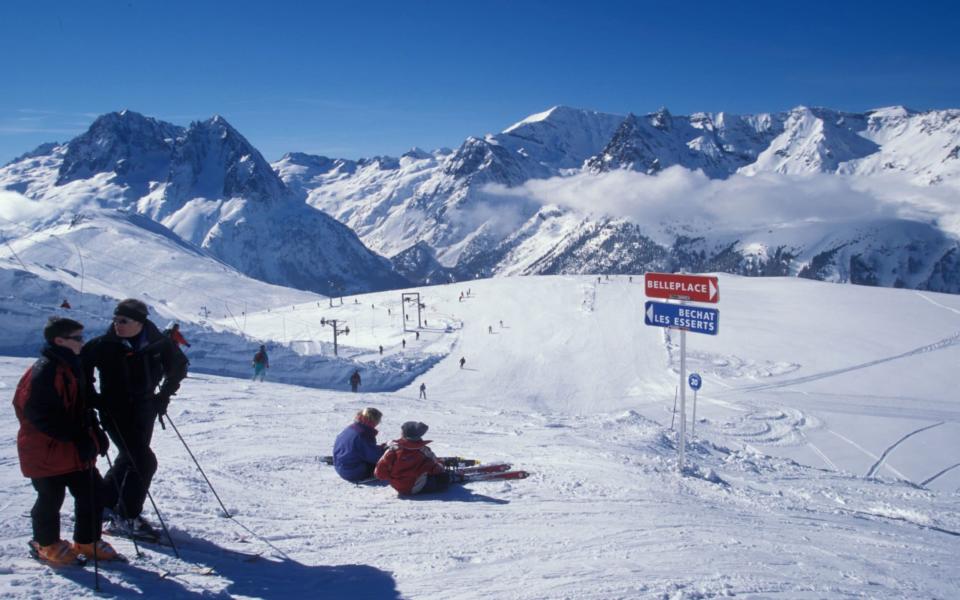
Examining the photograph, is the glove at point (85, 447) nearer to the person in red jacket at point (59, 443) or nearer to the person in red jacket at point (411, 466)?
the person in red jacket at point (59, 443)

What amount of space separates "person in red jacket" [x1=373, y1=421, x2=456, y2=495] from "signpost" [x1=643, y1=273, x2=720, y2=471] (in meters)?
5.19

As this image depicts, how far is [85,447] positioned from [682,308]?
9.97 metres

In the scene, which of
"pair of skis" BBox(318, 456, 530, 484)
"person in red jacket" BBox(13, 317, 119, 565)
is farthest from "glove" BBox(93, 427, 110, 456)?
"pair of skis" BBox(318, 456, 530, 484)

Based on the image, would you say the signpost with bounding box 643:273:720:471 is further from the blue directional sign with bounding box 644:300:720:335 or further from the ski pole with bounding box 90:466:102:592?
the ski pole with bounding box 90:466:102:592

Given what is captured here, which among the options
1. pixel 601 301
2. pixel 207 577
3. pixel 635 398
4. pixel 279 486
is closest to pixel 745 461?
pixel 279 486

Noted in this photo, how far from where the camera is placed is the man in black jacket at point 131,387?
5289 mm

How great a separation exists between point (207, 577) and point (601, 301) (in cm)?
6883

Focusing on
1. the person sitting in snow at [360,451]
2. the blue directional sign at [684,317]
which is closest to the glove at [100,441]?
the person sitting in snow at [360,451]

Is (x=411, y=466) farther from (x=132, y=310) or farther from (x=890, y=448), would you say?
(x=890, y=448)

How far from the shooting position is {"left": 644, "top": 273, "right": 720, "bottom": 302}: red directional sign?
11.5 meters

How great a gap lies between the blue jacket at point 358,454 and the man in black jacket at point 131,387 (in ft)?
10.5

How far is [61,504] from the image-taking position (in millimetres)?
5078

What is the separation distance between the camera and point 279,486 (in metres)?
8.35

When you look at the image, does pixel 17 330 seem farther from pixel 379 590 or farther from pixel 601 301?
pixel 601 301
